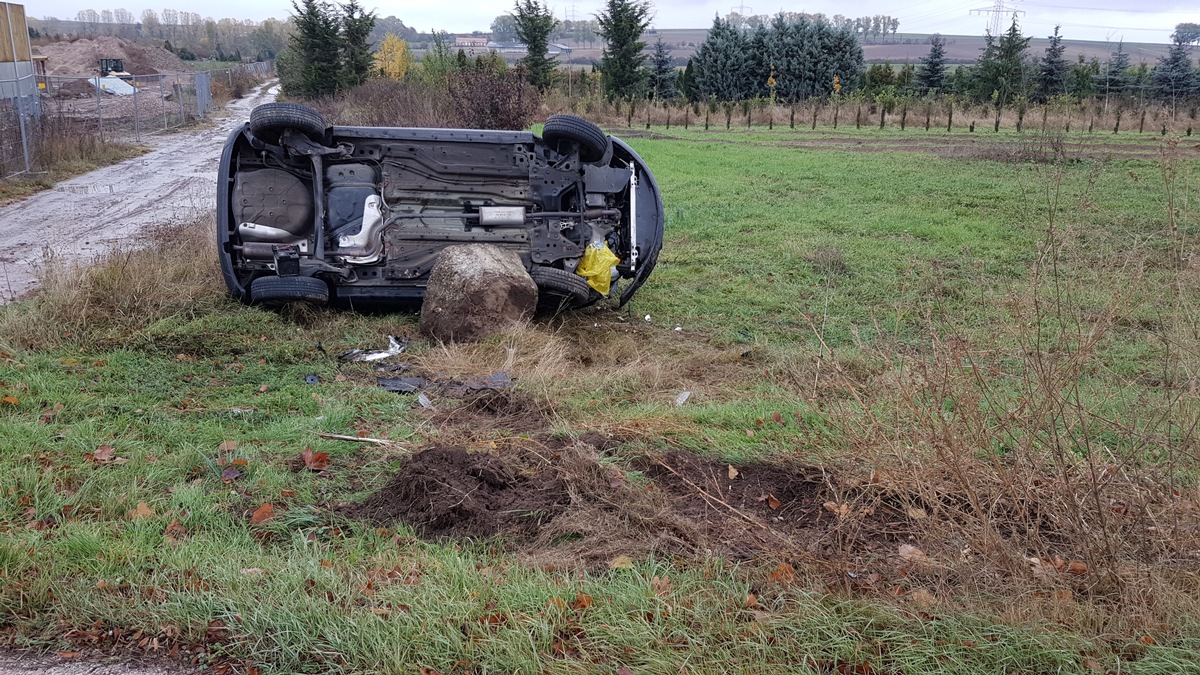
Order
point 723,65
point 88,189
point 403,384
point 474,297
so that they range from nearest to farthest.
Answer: point 403,384, point 474,297, point 88,189, point 723,65

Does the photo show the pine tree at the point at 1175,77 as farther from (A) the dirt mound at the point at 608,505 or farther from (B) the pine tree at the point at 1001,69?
(A) the dirt mound at the point at 608,505

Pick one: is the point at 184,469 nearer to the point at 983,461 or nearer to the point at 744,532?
the point at 744,532

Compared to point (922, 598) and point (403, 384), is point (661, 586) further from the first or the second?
point (403, 384)

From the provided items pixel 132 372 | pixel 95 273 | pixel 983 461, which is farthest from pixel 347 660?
pixel 95 273

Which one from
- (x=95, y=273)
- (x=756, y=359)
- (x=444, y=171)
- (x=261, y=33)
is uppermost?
(x=261, y=33)

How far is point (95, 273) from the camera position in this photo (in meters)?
8.05

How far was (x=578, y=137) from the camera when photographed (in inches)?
345

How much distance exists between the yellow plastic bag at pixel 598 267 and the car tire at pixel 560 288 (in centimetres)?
11

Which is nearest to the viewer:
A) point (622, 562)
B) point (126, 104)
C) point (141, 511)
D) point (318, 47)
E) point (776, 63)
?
point (622, 562)

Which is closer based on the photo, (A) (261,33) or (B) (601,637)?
(B) (601,637)

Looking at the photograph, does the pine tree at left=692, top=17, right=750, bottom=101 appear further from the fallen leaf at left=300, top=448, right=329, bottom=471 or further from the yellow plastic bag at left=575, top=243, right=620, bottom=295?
the fallen leaf at left=300, top=448, right=329, bottom=471

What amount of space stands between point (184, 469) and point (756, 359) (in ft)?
15.4

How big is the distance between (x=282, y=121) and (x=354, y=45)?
28808 millimetres

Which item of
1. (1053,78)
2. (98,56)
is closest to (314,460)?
(1053,78)
